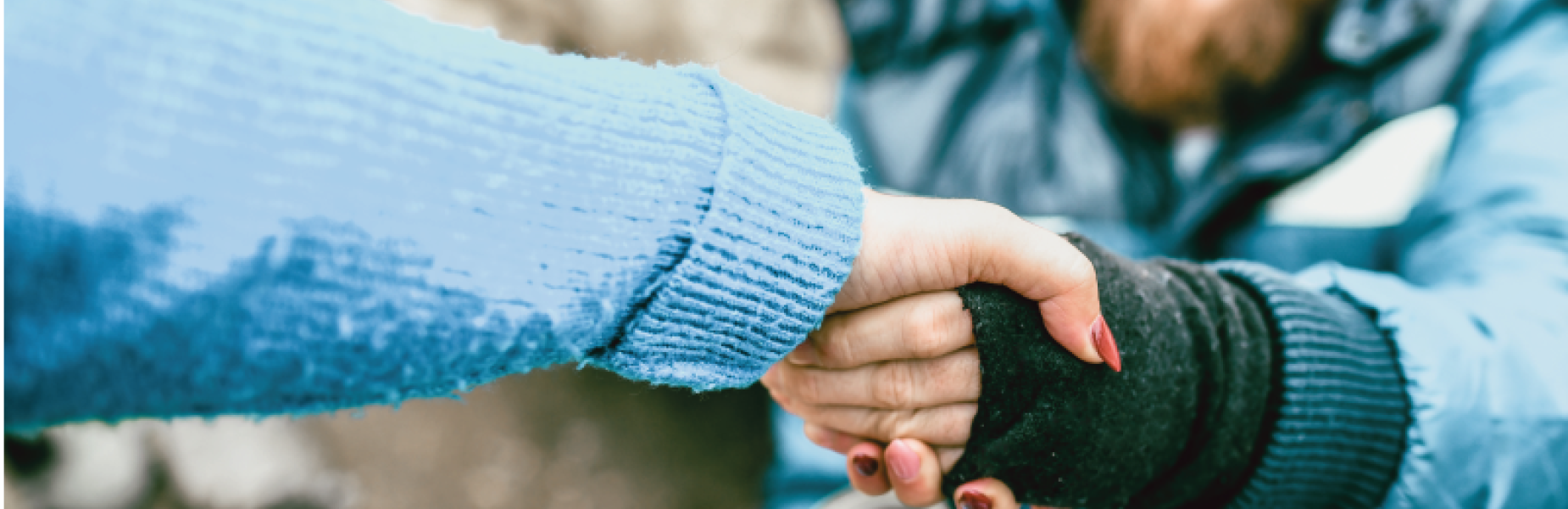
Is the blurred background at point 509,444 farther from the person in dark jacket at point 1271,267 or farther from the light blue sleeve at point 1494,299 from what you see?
the light blue sleeve at point 1494,299

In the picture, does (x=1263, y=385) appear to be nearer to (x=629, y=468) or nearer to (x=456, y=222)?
(x=456, y=222)

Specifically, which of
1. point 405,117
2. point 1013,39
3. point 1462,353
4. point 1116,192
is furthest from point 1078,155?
point 405,117

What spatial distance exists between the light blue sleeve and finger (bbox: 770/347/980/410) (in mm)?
348

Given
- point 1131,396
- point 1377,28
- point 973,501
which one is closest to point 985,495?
point 973,501

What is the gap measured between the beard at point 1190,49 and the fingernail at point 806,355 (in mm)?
737

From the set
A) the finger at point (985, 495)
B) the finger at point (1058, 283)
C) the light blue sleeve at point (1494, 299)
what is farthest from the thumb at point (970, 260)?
the light blue sleeve at point (1494, 299)

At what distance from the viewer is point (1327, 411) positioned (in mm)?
504

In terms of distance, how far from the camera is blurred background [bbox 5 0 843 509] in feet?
2.99

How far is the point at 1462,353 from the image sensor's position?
524 millimetres

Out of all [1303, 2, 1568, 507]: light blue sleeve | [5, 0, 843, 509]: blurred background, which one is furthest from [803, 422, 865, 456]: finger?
[5, 0, 843, 509]: blurred background

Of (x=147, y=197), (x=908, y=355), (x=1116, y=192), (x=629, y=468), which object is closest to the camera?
(x=147, y=197)

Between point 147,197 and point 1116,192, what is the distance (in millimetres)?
1005

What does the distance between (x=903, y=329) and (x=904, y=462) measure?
4.2 inches

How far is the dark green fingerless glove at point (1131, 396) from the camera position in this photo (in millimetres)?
449
